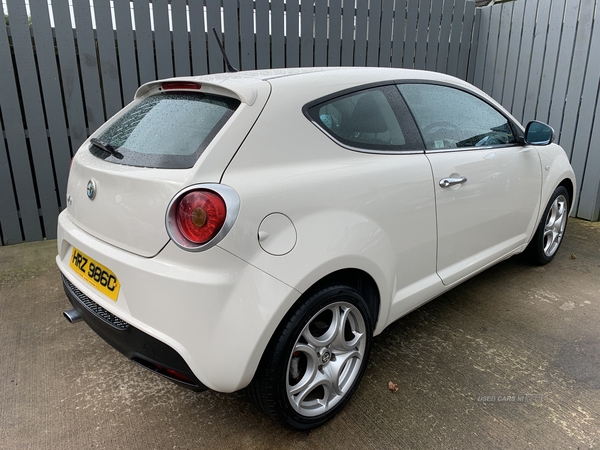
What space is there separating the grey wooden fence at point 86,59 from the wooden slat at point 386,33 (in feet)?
2.57

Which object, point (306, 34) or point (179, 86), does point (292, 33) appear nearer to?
point (306, 34)

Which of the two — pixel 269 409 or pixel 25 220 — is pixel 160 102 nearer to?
pixel 269 409

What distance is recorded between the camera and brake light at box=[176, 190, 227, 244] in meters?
1.58

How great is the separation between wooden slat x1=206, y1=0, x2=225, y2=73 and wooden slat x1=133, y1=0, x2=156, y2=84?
589 mm

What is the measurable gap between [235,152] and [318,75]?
670 millimetres

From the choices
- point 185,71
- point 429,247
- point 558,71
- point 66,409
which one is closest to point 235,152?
point 429,247

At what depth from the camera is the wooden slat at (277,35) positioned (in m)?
4.91

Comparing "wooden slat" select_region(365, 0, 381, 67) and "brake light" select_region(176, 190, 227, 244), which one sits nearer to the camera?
"brake light" select_region(176, 190, 227, 244)

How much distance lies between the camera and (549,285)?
3.53 m

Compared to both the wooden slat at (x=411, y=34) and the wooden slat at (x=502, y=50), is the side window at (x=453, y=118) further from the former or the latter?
the wooden slat at (x=502, y=50)

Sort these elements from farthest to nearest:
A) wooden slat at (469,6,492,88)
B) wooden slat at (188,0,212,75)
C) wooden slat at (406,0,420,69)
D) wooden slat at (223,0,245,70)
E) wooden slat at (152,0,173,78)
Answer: wooden slat at (469,6,492,88) → wooden slat at (406,0,420,69) → wooden slat at (223,0,245,70) → wooden slat at (188,0,212,75) → wooden slat at (152,0,173,78)

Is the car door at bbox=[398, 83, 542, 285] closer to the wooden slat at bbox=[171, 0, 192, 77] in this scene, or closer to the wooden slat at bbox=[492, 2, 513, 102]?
the wooden slat at bbox=[171, 0, 192, 77]

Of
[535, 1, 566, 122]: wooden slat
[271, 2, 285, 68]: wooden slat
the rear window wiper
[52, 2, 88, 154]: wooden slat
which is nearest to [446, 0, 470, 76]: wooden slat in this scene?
[535, 1, 566, 122]: wooden slat

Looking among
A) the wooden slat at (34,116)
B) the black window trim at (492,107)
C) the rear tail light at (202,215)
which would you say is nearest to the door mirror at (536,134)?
the black window trim at (492,107)
